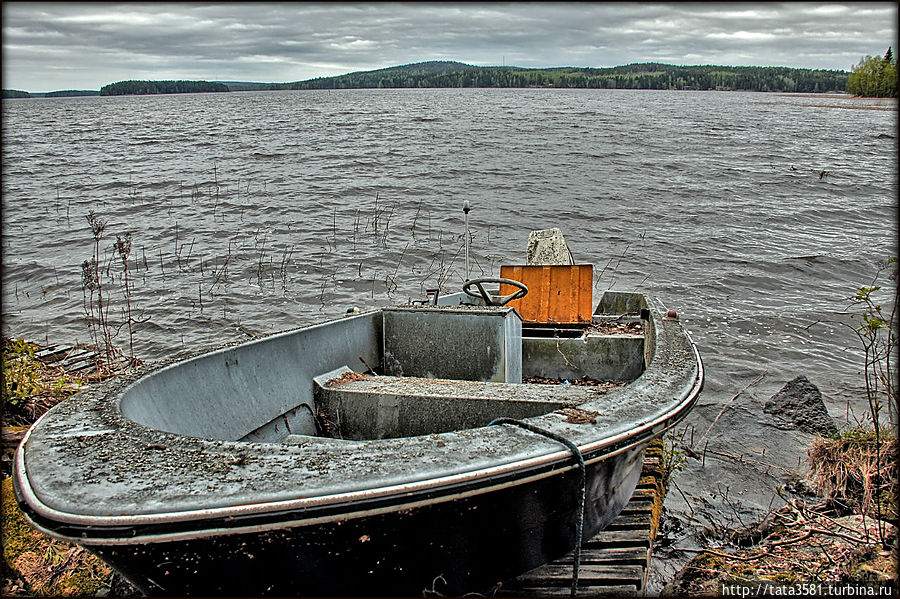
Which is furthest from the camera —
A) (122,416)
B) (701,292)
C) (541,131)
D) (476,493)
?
(541,131)

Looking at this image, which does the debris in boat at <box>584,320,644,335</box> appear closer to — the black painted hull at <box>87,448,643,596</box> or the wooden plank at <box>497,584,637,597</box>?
the wooden plank at <box>497,584,637,597</box>

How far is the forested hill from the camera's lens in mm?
132625

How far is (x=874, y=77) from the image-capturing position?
271ft

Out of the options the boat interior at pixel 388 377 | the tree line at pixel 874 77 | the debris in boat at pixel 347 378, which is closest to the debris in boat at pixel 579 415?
the boat interior at pixel 388 377

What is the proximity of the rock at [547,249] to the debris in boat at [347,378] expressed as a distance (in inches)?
106

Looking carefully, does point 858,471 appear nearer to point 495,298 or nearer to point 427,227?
point 495,298

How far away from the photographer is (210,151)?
24.6m

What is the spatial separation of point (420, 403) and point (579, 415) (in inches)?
48.5

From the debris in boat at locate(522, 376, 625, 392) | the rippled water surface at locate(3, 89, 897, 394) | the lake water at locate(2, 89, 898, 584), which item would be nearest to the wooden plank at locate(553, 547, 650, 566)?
the debris in boat at locate(522, 376, 625, 392)

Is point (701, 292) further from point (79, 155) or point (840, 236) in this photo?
point (79, 155)

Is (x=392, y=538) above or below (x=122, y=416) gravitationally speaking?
below

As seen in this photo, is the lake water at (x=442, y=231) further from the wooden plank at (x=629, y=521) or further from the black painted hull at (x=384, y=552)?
the black painted hull at (x=384, y=552)

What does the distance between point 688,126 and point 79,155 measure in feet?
95.9

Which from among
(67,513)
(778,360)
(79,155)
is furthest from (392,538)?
(79,155)
